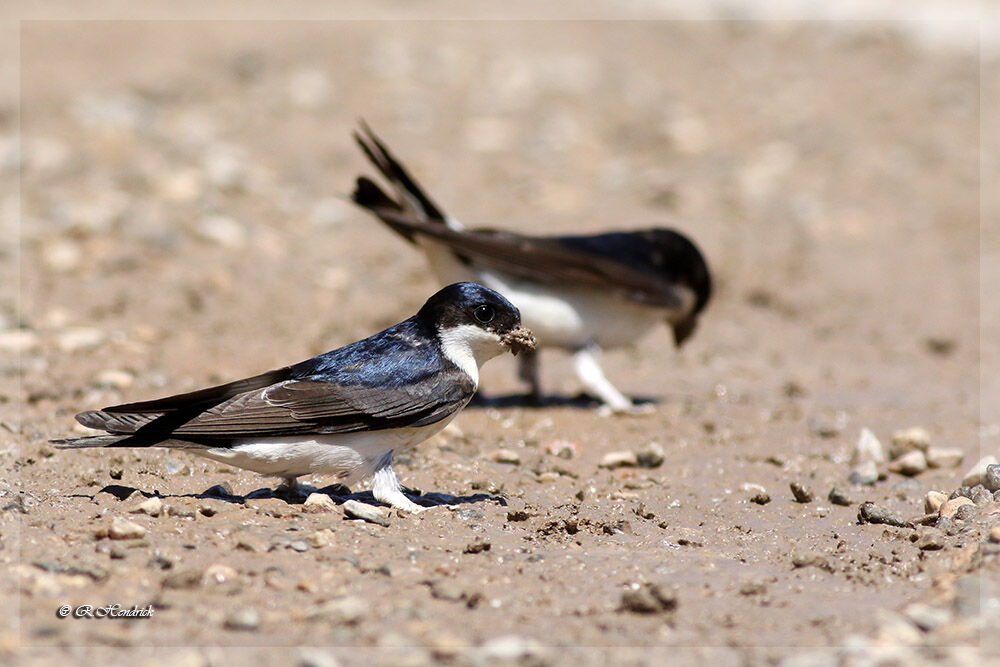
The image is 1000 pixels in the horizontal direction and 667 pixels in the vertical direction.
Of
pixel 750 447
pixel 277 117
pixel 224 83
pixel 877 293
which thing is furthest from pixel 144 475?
pixel 224 83

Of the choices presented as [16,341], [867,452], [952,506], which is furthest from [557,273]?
[16,341]

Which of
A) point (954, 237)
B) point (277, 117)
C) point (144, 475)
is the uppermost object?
point (277, 117)

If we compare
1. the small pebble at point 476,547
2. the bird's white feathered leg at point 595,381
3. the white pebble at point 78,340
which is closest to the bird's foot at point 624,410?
the bird's white feathered leg at point 595,381

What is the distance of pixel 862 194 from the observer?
11008mm

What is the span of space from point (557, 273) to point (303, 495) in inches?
101

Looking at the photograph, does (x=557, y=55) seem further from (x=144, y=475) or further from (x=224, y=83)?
(x=144, y=475)

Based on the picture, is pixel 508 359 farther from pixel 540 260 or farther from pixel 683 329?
pixel 540 260

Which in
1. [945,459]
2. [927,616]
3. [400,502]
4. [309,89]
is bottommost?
[927,616]

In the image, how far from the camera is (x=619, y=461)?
5613mm

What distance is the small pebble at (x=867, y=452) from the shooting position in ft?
18.9

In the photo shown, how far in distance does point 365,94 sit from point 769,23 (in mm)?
5756

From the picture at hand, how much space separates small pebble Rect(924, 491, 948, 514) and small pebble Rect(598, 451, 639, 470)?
1.40 meters

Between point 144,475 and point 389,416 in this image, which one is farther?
point 144,475

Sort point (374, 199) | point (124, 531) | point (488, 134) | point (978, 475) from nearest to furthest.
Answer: point (124, 531) < point (978, 475) < point (374, 199) < point (488, 134)
